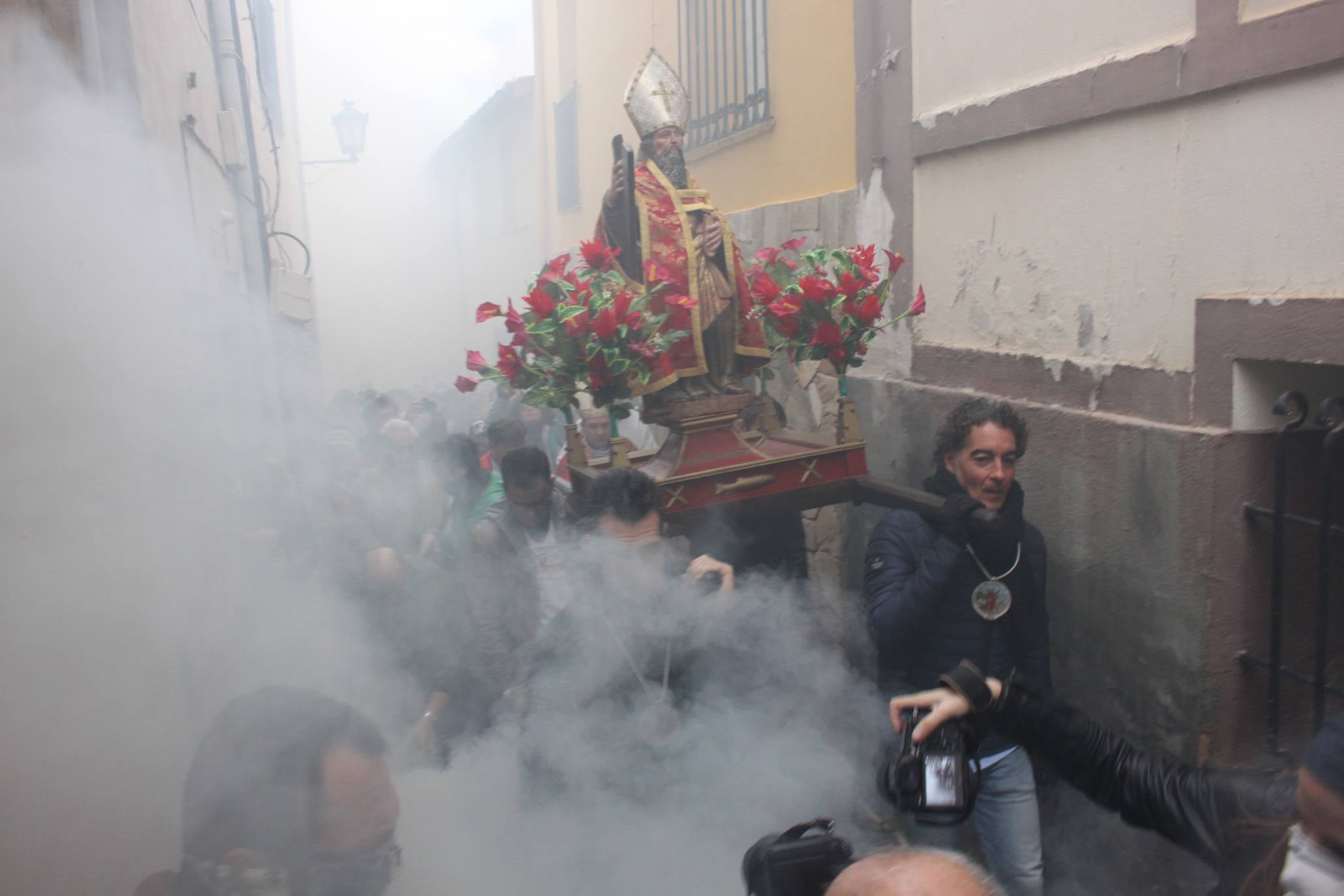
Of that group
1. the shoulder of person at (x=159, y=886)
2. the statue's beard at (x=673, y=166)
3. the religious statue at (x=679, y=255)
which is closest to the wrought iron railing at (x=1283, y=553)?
the religious statue at (x=679, y=255)

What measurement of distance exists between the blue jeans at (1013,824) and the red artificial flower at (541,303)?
2086 mm

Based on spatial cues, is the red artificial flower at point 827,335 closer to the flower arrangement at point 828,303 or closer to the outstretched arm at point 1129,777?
the flower arrangement at point 828,303

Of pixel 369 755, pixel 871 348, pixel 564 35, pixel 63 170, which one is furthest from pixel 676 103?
pixel 564 35

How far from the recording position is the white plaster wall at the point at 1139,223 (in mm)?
2617

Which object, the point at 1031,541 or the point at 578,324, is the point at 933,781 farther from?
the point at 578,324

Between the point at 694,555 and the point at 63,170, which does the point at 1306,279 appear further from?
the point at 63,170

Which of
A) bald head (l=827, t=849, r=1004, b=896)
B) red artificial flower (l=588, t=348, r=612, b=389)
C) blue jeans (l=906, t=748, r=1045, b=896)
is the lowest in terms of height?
blue jeans (l=906, t=748, r=1045, b=896)

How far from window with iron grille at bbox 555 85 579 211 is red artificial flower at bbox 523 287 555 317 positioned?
316 inches

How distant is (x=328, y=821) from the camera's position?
1.89m

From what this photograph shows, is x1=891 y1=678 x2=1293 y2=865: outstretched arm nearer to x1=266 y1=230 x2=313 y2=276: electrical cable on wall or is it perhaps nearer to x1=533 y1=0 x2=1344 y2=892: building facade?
x1=533 y1=0 x2=1344 y2=892: building facade

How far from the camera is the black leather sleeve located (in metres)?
1.81

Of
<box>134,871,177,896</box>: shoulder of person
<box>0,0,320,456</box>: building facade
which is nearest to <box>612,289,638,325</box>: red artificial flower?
<box>0,0,320,456</box>: building facade

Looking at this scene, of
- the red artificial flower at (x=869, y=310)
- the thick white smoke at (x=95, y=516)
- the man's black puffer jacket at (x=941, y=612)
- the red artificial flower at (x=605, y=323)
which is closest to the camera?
the thick white smoke at (x=95, y=516)

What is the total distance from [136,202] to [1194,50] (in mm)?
→ 3257
